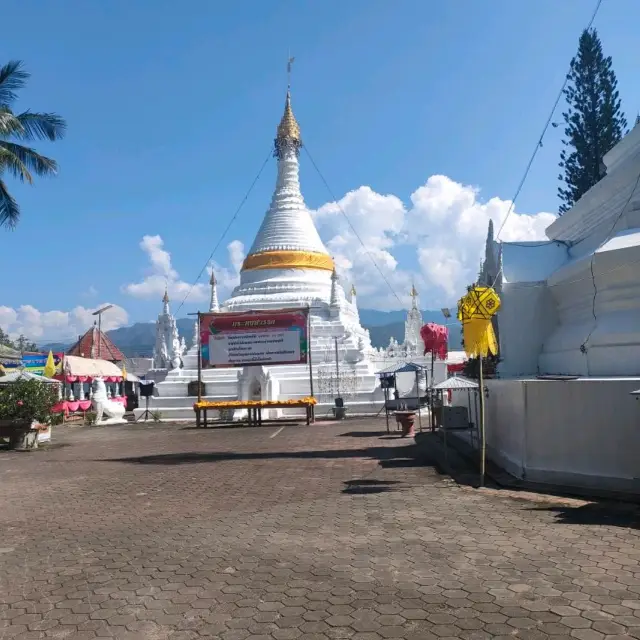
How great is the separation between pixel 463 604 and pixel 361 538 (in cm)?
197

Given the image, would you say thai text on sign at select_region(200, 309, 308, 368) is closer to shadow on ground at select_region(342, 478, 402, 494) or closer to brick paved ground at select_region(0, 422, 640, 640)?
brick paved ground at select_region(0, 422, 640, 640)

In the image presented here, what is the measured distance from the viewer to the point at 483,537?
6.12 m

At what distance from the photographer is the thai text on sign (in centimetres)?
2378

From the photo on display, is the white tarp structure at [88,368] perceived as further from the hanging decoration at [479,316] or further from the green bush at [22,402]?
the hanging decoration at [479,316]

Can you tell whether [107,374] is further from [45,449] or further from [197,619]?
[197,619]

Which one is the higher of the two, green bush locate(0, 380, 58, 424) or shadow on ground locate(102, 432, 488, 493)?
green bush locate(0, 380, 58, 424)

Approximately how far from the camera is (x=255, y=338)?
23.8 metres

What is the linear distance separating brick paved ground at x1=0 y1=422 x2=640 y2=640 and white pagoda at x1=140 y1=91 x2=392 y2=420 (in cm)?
1741

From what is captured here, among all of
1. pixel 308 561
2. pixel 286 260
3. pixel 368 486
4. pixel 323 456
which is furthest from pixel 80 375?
pixel 308 561

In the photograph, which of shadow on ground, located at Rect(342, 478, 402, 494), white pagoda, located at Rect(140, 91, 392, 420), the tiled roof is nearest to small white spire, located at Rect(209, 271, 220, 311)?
white pagoda, located at Rect(140, 91, 392, 420)

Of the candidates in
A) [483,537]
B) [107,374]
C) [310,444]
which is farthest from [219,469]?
[107,374]

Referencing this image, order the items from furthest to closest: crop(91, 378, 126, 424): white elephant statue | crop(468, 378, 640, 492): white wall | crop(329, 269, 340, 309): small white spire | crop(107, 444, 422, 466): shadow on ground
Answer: crop(329, 269, 340, 309): small white spire < crop(91, 378, 126, 424): white elephant statue < crop(107, 444, 422, 466): shadow on ground < crop(468, 378, 640, 492): white wall

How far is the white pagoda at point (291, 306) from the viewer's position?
91.8 ft

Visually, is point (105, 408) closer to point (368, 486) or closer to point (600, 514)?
point (368, 486)
